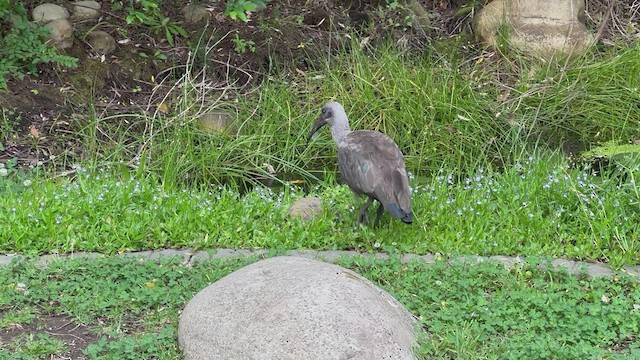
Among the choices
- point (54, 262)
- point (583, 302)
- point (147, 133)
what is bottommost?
point (147, 133)

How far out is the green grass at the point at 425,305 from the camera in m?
4.58

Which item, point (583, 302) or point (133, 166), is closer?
point (583, 302)

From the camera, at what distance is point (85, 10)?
30.1 feet

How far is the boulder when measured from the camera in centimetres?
895

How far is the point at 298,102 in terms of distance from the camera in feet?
27.0

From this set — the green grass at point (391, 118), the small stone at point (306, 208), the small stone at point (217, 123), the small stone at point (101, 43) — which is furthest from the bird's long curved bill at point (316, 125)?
the small stone at point (101, 43)

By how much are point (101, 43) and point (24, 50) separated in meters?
0.86

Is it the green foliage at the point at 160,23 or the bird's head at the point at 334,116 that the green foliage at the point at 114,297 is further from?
the green foliage at the point at 160,23

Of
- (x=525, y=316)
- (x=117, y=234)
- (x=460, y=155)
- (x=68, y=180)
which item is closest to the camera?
(x=525, y=316)

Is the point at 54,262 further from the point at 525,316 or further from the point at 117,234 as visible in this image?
the point at 525,316

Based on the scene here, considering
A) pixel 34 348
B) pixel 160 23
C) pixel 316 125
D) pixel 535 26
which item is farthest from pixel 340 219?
pixel 535 26

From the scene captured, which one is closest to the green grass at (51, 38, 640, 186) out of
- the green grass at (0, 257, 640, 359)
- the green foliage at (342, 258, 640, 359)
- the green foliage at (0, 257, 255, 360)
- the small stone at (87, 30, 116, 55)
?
the small stone at (87, 30, 116, 55)

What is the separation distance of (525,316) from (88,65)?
215 inches

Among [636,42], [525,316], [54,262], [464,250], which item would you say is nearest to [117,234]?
[54,262]
